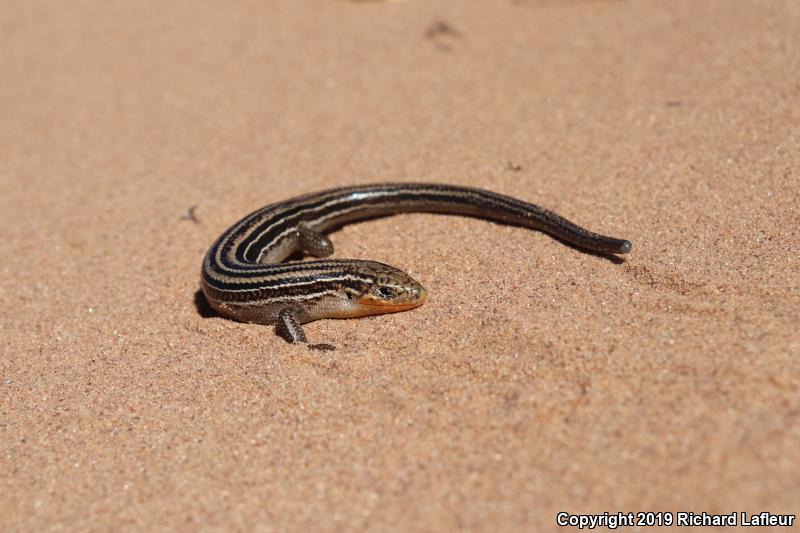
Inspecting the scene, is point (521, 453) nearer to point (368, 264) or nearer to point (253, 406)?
point (253, 406)

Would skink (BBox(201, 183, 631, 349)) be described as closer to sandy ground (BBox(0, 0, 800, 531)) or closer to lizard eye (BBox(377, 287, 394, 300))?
lizard eye (BBox(377, 287, 394, 300))

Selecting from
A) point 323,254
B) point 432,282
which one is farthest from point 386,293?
point 323,254

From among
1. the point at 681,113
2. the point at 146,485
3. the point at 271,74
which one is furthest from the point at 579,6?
the point at 146,485

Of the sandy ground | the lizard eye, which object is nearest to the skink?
the lizard eye

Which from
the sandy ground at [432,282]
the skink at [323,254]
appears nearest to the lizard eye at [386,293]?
the skink at [323,254]

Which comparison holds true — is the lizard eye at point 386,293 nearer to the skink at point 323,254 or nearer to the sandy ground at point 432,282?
the skink at point 323,254
